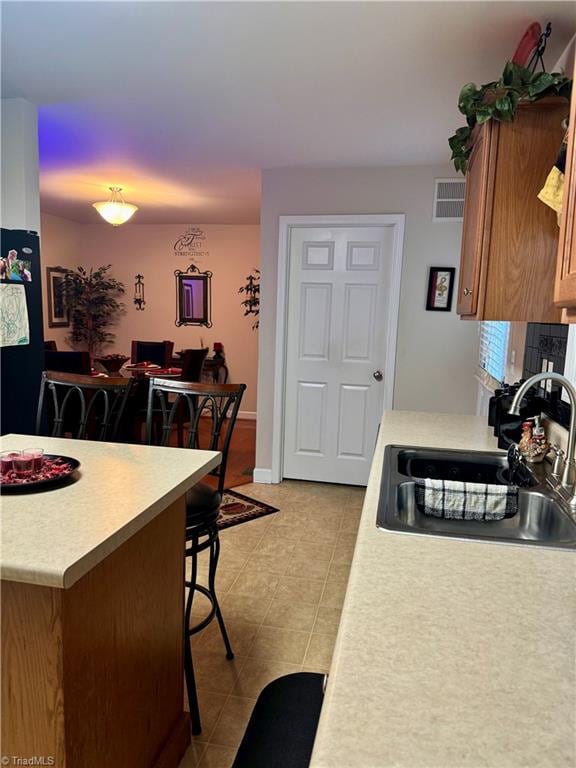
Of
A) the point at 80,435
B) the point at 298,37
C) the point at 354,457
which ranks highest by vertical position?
the point at 298,37

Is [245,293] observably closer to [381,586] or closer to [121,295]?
[121,295]

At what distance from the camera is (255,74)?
230cm

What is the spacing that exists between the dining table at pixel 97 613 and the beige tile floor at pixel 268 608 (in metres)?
0.19

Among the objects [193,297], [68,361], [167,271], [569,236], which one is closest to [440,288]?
[569,236]

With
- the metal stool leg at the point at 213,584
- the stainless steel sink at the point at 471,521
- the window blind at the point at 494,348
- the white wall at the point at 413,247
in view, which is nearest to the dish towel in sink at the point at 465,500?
the stainless steel sink at the point at 471,521

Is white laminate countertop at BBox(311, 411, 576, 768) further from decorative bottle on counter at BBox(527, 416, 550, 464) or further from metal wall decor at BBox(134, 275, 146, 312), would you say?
metal wall decor at BBox(134, 275, 146, 312)

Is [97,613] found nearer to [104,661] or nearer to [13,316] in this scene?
[104,661]

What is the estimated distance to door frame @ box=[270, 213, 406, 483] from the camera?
377cm

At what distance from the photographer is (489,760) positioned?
0.57 meters

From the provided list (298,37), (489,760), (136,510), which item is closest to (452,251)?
(298,37)

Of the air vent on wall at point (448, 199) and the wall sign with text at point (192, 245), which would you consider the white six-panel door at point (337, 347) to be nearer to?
the air vent on wall at point (448, 199)

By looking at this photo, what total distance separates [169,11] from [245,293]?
187 inches

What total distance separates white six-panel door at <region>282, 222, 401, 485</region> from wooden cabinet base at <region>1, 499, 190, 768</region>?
2595 mm

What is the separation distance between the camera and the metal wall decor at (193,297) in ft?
21.8
